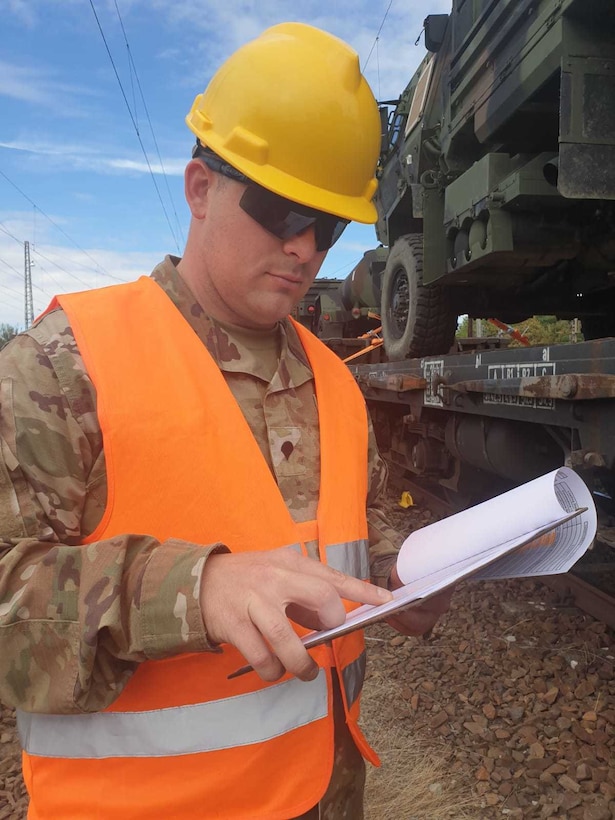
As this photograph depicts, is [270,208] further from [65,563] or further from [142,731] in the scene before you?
[142,731]

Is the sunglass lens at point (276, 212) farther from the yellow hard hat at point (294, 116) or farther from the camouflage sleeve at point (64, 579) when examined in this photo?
the camouflage sleeve at point (64, 579)

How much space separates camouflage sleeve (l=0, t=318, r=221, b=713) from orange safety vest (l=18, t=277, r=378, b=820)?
0.07 m

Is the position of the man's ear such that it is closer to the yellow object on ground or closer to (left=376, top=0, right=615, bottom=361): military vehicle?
(left=376, top=0, right=615, bottom=361): military vehicle

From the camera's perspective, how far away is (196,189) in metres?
1.39

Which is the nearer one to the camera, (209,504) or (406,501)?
(209,504)

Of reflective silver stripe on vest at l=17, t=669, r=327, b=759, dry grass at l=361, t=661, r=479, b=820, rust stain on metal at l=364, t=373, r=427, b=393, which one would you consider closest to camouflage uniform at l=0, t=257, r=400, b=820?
reflective silver stripe on vest at l=17, t=669, r=327, b=759

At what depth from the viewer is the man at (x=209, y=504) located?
999 millimetres

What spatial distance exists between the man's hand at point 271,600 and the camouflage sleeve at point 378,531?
61 centimetres

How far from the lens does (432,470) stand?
19.3ft

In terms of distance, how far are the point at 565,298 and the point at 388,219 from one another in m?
2.11

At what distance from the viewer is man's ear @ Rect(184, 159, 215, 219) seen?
1368mm

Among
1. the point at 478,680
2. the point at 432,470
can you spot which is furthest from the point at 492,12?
the point at 478,680

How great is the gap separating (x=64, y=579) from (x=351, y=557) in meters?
0.57

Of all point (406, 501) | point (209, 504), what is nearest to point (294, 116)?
point (209, 504)
